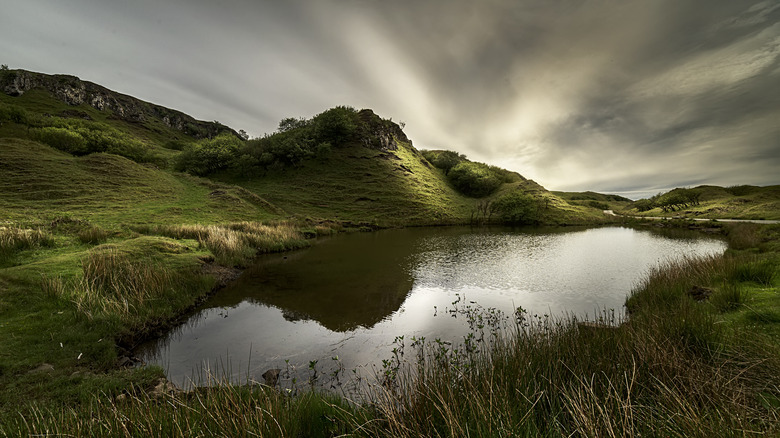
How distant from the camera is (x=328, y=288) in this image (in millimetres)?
13656

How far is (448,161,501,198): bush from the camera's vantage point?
90244mm

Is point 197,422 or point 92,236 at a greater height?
point 92,236

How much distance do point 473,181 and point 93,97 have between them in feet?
603

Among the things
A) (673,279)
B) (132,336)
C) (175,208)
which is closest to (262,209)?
(175,208)

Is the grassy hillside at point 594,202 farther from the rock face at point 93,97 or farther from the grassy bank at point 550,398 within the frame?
the rock face at point 93,97

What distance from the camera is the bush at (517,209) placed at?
59.8 metres

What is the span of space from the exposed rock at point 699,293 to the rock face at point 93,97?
621ft

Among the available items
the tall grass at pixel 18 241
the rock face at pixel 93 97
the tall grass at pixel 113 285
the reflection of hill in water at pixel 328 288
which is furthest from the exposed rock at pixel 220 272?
the rock face at pixel 93 97

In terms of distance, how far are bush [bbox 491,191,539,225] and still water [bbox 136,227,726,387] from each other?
38.9 meters

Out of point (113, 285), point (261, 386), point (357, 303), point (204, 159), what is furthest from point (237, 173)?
point (261, 386)

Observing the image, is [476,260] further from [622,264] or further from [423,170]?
[423,170]

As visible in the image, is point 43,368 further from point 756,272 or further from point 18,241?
point 756,272

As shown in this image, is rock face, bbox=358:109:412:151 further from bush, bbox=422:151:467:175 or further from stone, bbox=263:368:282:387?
stone, bbox=263:368:282:387

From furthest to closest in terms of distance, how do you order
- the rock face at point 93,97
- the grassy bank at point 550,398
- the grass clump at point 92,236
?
1. the rock face at point 93,97
2. the grass clump at point 92,236
3. the grassy bank at point 550,398
